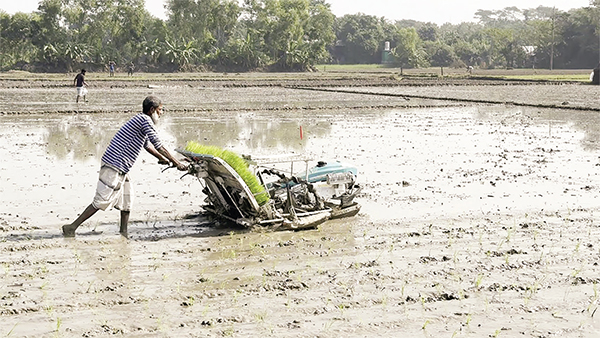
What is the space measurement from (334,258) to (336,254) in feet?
0.56

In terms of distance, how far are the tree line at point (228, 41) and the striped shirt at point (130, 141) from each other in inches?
2195

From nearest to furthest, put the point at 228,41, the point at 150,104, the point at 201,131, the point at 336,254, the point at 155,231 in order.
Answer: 1. the point at 336,254
2. the point at 150,104
3. the point at 155,231
4. the point at 201,131
5. the point at 228,41

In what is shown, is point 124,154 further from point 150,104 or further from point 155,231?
point 155,231

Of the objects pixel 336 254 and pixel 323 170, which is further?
pixel 323 170

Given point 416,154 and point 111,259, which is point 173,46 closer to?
point 416,154

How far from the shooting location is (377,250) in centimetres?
764

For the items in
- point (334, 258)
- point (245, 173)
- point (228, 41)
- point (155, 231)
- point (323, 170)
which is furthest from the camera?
point (228, 41)

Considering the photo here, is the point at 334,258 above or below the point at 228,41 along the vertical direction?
below

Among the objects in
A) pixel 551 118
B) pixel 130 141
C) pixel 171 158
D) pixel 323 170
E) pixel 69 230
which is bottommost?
pixel 551 118

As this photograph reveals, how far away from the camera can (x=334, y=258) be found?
733 cm

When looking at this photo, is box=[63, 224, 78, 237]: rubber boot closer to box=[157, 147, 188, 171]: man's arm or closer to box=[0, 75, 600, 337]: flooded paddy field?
box=[0, 75, 600, 337]: flooded paddy field

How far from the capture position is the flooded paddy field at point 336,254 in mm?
5594

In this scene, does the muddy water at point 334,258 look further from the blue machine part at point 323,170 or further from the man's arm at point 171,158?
the man's arm at point 171,158

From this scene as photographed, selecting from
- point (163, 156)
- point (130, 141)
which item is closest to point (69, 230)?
point (130, 141)
